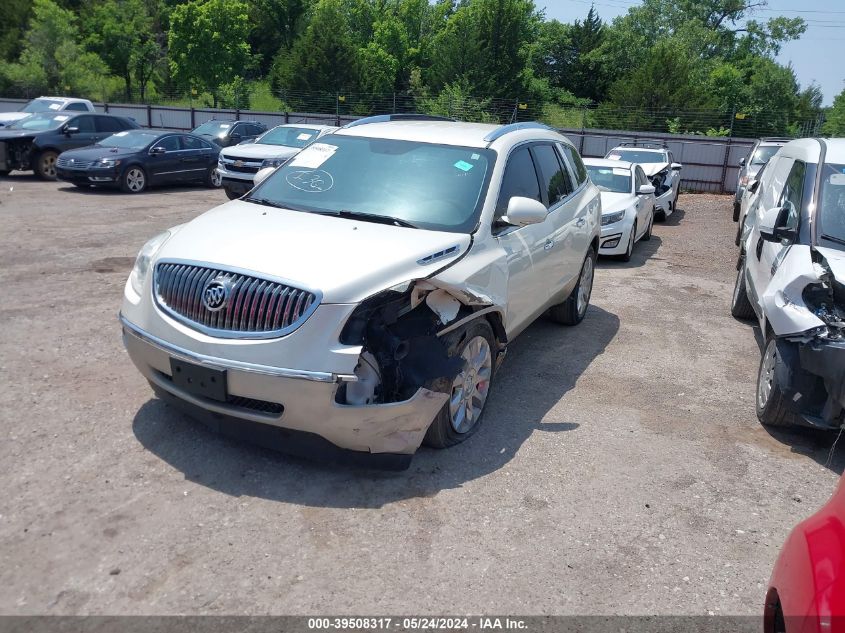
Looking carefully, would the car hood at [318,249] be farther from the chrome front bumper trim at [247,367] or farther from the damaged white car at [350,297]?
the chrome front bumper trim at [247,367]

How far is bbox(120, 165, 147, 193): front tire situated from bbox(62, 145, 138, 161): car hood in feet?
1.13

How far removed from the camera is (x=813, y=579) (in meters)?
2.14

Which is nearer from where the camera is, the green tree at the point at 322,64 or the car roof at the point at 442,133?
the car roof at the point at 442,133

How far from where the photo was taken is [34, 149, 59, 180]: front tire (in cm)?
1705

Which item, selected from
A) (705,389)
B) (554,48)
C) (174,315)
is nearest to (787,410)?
(705,389)

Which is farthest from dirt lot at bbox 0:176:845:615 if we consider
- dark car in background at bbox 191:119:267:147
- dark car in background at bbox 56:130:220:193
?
dark car in background at bbox 191:119:267:147

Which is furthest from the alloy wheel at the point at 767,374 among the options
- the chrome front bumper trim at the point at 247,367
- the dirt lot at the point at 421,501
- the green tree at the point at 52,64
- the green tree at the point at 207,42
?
the green tree at the point at 207,42

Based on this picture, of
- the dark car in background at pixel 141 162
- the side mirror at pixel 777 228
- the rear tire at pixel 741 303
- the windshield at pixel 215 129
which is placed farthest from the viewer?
the windshield at pixel 215 129

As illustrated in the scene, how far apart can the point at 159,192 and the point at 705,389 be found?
1396cm

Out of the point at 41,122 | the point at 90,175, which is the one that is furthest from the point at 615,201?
the point at 41,122

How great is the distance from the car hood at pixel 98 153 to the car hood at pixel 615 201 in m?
10.1

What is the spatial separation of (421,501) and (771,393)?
2.65 m

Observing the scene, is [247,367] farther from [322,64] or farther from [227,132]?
[322,64]

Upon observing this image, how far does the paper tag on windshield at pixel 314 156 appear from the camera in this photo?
5.53m
